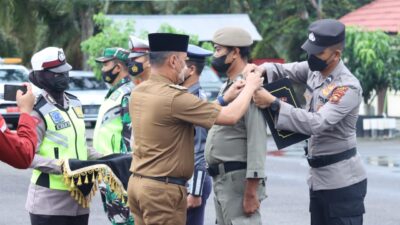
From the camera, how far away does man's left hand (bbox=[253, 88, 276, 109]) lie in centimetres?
609

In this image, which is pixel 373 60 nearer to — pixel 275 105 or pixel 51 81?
pixel 51 81

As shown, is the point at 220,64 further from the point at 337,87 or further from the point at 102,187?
the point at 102,187

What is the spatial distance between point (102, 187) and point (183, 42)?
1782 mm

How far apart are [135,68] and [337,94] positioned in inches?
76.0

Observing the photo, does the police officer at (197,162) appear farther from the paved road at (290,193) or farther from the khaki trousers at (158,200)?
the paved road at (290,193)

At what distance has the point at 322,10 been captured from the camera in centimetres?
3278

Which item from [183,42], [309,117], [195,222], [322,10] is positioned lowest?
[322,10]

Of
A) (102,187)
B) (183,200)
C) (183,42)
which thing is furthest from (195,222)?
(183,42)

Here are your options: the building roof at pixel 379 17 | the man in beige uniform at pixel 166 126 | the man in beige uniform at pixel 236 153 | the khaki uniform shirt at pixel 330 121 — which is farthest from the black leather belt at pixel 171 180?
the building roof at pixel 379 17

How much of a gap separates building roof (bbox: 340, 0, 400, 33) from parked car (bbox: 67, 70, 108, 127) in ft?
26.7

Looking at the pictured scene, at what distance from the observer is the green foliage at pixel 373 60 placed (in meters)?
22.2

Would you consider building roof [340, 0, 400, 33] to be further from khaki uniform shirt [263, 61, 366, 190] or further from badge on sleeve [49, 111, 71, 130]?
badge on sleeve [49, 111, 71, 130]

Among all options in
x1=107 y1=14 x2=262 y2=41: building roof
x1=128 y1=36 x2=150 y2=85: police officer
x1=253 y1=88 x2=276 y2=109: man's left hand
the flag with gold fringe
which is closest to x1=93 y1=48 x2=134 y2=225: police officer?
x1=128 y1=36 x2=150 y2=85: police officer

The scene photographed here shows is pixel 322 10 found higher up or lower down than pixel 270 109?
lower down
